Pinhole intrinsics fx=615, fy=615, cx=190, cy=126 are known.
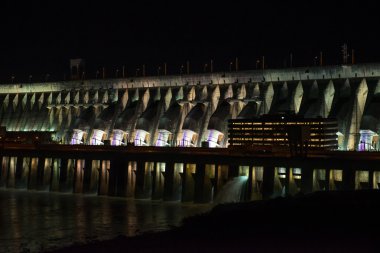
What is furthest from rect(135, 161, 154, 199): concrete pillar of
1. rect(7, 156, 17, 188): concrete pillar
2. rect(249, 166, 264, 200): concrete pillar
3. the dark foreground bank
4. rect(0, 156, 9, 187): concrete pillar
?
the dark foreground bank

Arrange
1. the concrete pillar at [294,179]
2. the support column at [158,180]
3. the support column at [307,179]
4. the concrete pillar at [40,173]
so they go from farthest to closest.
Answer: the concrete pillar at [40,173], the support column at [158,180], the concrete pillar at [294,179], the support column at [307,179]

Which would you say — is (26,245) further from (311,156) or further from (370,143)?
(370,143)

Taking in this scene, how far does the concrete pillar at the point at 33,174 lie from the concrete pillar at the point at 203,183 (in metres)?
29.5

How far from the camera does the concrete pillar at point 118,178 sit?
76750mm

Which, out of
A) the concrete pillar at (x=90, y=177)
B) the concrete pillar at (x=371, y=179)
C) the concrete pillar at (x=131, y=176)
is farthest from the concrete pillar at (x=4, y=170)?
the concrete pillar at (x=371, y=179)

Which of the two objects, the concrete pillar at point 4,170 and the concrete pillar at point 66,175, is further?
the concrete pillar at point 4,170

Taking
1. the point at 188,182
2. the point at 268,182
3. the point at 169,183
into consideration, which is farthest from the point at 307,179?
the point at 169,183

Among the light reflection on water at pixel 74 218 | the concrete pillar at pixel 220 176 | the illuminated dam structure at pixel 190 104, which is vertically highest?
the illuminated dam structure at pixel 190 104

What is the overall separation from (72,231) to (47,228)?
301 centimetres

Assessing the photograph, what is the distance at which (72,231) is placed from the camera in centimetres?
4894

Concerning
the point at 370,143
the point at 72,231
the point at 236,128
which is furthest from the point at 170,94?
the point at 72,231

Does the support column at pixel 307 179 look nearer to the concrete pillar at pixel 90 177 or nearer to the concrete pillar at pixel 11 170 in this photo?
the concrete pillar at pixel 90 177

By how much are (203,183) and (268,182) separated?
29.1 ft

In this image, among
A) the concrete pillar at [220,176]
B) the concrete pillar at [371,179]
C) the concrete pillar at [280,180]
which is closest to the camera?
the concrete pillar at [371,179]
